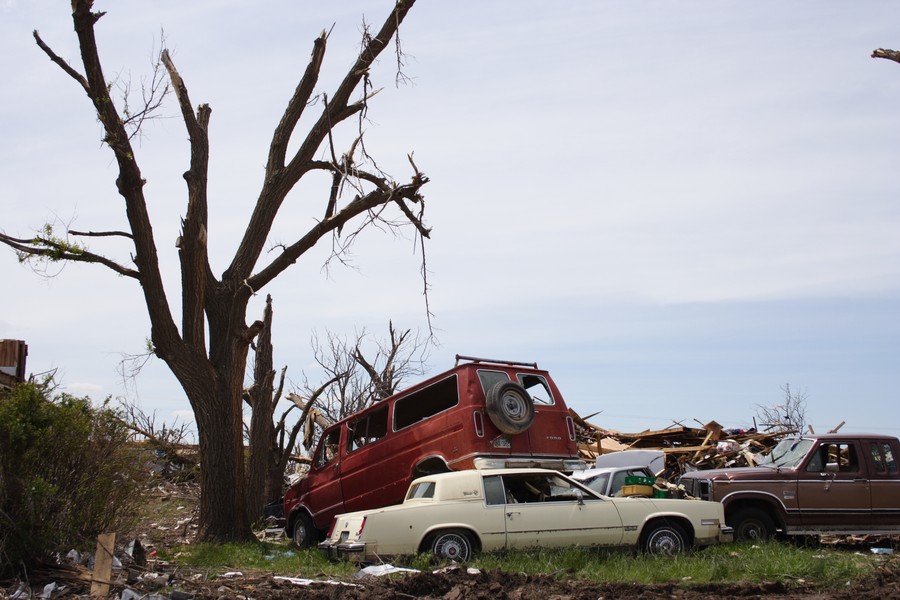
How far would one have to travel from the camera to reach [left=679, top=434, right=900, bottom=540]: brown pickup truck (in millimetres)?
12945

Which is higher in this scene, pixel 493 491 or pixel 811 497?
pixel 493 491

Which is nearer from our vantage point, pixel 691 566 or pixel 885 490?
pixel 691 566

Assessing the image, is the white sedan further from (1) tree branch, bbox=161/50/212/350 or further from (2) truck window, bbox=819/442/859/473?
(1) tree branch, bbox=161/50/212/350

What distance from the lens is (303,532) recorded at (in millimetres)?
15062

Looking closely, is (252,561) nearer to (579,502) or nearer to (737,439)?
(579,502)

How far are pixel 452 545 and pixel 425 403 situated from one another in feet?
12.7

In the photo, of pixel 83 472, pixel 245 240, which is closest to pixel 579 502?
pixel 83 472

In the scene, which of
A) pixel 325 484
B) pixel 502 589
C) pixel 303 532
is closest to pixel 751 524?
pixel 502 589

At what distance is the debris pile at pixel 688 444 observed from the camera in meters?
19.8

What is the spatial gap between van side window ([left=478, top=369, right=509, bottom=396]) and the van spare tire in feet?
0.74

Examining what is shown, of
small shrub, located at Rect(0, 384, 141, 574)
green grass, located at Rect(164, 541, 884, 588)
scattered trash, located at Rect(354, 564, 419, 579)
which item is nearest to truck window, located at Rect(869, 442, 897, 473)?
green grass, located at Rect(164, 541, 884, 588)

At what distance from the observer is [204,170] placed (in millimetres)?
14695

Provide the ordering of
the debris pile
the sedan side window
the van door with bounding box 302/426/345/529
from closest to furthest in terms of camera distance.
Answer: the sedan side window
the van door with bounding box 302/426/345/529
the debris pile

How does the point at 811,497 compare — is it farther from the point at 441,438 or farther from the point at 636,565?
the point at 441,438
